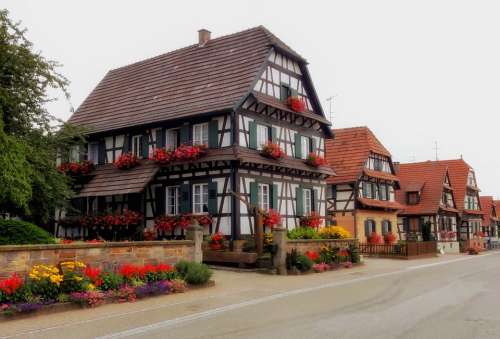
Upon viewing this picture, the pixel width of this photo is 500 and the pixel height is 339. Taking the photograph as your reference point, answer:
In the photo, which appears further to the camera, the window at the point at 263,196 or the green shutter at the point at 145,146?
the green shutter at the point at 145,146

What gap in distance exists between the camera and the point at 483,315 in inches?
436

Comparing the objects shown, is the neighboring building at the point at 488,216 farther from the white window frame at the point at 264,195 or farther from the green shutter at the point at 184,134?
the green shutter at the point at 184,134

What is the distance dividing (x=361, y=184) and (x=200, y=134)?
53.9 ft

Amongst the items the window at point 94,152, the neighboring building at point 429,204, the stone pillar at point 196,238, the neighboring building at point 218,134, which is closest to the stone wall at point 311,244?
the neighboring building at point 218,134

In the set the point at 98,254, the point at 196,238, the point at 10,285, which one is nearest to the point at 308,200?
the point at 196,238

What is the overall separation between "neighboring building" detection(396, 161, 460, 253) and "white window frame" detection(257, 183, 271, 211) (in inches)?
911

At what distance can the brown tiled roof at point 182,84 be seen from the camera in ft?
85.8

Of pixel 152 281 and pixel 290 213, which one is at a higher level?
pixel 290 213

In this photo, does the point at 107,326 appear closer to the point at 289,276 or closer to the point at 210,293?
the point at 210,293

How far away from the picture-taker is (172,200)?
2656 cm

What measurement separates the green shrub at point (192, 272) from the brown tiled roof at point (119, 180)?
826 cm

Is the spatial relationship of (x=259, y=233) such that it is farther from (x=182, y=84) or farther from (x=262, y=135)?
(x=182, y=84)

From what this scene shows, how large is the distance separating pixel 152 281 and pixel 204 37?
19.7 meters

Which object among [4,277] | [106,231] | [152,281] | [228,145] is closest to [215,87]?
[228,145]
